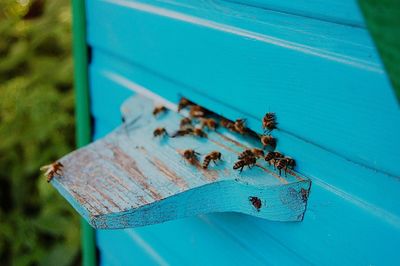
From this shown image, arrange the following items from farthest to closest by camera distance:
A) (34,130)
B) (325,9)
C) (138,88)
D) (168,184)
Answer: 1. (34,130)
2. (138,88)
3. (168,184)
4. (325,9)

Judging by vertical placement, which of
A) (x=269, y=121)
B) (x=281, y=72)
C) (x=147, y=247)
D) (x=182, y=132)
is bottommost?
(x=147, y=247)

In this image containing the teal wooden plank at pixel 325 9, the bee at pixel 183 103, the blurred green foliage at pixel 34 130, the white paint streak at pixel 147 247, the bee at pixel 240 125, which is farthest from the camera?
the blurred green foliage at pixel 34 130

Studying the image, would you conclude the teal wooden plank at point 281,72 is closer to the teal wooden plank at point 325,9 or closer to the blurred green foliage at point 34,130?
the teal wooden plank at point 325,9

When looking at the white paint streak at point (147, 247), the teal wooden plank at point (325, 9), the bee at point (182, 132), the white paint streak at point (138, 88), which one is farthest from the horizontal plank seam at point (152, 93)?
the white paint streak at point (147, 247)

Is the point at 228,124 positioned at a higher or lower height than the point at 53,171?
higher

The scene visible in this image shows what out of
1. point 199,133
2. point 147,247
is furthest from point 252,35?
point 147,247

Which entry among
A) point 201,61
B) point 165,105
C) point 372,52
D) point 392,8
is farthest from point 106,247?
point 392,8

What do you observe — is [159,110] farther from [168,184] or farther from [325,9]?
[325,9]
